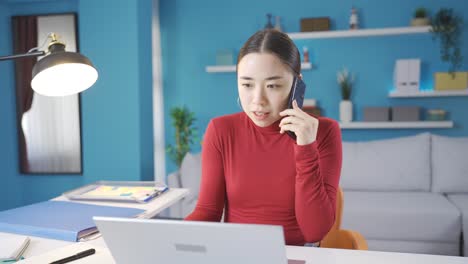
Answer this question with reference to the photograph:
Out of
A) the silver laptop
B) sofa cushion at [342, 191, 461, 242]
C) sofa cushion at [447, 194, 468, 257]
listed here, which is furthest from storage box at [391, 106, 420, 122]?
the silver laptop

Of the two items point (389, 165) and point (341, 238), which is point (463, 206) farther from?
point (341, 238)

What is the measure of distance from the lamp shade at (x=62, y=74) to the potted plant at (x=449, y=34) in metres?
3.49

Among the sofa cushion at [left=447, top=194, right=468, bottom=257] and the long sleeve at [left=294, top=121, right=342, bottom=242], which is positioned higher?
the long sleeve at [left=294, top=121, right=342, bottom=242]

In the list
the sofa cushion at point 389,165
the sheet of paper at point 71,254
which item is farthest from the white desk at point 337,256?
the sofa cushion at point 389,165

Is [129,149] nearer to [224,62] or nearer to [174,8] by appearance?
[224,62]

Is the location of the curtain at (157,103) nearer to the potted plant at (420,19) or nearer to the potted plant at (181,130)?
the potted plant at (181,130)

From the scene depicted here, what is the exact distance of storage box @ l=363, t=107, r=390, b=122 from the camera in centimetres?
410

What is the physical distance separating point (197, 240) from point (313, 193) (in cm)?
56

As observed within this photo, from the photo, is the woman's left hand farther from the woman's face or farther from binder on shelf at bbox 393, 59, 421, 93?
binder on shelf at bbox 393, 59, 421, 93

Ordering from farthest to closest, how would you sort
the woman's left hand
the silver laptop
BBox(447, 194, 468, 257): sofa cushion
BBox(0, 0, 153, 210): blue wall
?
BBox(0, 0, 153, 210): blue wall → BBox(447, 194, 468, 257): sofa cushion → the woman's left hand → the silver laptop

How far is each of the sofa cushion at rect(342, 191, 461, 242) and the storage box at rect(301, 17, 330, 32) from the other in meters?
1.91

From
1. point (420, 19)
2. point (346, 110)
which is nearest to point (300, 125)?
point (346, 110)

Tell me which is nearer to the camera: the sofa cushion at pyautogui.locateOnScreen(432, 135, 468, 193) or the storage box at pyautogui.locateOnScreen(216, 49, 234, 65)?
the sofa cushion at pyautogui.locateOnScreen(432, 135, 468, 193)

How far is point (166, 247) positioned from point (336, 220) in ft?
2.79
